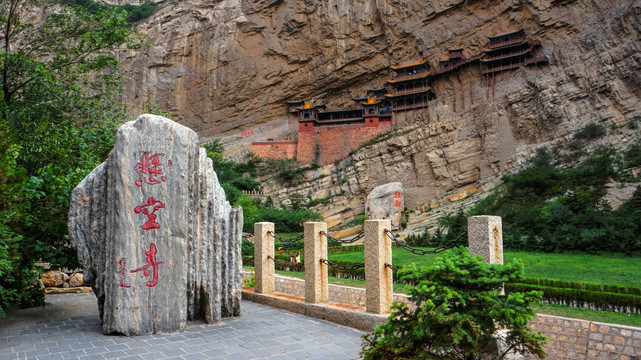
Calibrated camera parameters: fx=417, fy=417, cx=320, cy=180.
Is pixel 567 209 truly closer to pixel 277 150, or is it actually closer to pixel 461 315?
pixel 461 315

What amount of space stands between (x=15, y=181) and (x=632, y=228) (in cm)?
1769

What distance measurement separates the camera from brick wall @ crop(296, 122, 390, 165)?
112ft

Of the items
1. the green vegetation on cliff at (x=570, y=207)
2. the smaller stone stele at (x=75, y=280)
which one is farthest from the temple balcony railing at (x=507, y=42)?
the smaller stone stele at (x=75, y=280)

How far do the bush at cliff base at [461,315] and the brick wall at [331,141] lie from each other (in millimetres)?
30725

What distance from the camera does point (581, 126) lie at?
82.3 feet

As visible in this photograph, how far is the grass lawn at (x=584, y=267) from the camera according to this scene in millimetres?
9835

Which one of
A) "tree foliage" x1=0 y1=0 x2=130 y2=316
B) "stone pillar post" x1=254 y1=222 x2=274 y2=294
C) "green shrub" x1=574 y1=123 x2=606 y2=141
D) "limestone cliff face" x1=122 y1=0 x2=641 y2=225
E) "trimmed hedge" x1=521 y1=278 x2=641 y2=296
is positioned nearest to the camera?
"tree foliage" x1=0 y1=0 x2=130 y2=316

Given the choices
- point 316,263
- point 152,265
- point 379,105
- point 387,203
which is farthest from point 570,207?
point 379,105

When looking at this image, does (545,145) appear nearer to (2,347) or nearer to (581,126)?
(581,126)

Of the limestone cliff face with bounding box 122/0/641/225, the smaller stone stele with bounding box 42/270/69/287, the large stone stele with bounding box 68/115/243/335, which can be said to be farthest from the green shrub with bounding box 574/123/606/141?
the smaller stone stele with bounding box 42/270/69/287

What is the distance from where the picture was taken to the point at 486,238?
464 centimetres

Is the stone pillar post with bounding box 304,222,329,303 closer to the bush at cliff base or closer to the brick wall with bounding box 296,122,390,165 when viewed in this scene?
the bush at cliff base

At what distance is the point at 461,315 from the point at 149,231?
4.11 m

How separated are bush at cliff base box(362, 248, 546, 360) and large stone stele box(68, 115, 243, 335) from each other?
3261 millimetres
